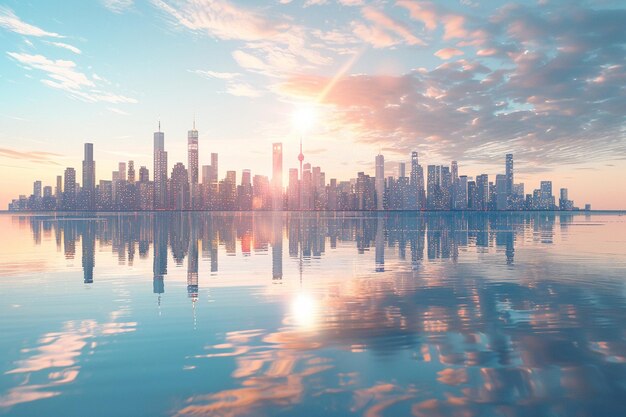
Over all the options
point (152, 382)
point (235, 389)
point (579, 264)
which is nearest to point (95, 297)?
point (152, 382)

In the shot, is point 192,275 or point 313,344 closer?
point 313,344

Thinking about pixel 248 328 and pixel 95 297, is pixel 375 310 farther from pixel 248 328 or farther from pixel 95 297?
pixel 95 297

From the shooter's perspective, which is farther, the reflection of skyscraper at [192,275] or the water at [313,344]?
the reflection of skyscraper at [192,275]

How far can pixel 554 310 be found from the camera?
21.1 metres

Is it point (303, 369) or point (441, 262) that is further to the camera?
point (441, 262)

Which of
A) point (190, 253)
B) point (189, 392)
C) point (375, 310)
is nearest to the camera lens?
point (189, 392)

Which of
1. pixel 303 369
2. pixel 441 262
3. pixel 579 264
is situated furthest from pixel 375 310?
pixel 579 264

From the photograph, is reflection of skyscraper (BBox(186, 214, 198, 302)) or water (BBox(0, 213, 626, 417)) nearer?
water (BBox(0, 213, 626, 417))

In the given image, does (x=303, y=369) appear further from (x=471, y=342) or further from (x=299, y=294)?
(x=299, y=294)

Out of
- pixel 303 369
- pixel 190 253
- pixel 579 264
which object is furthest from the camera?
pixel 190 253

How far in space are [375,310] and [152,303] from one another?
38.4 ft

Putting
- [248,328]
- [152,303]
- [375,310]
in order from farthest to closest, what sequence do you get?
[152,303], [375,310], [248,328]

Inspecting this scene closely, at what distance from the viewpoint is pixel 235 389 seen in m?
11.9

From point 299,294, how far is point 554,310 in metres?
13.2
